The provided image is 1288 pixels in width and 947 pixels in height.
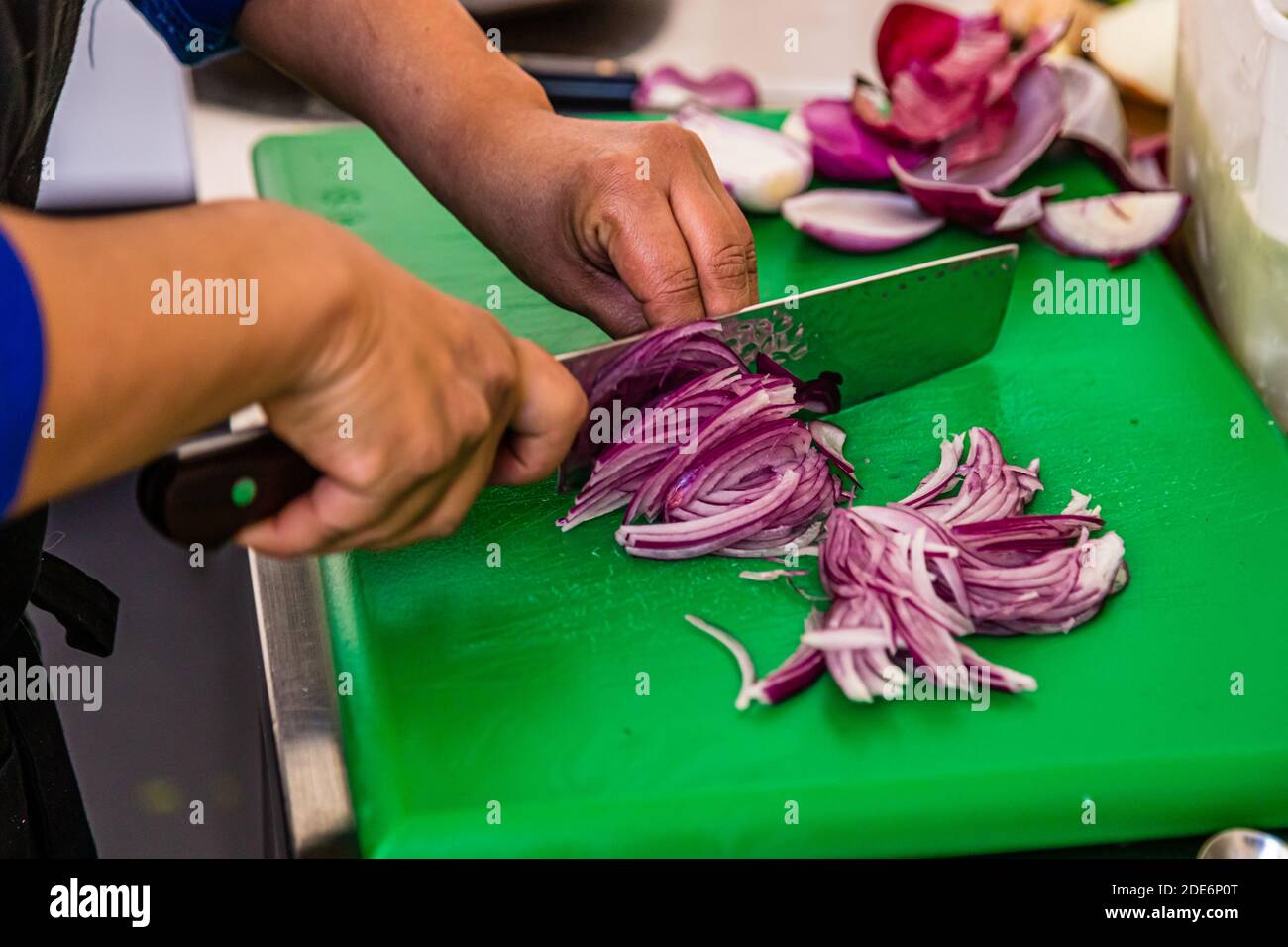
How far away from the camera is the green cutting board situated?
1.19m

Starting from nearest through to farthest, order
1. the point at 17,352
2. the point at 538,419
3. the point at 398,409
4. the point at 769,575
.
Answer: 1. the point at 17,352
2. the point at 398,409
3. the point at 538,419
4. the point at 769,575

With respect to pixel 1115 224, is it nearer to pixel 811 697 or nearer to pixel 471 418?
pixel 811 697

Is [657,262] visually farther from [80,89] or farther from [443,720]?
[80,89]

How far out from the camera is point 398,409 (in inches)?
38.3

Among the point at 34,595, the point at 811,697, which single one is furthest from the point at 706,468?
the point at 34,595

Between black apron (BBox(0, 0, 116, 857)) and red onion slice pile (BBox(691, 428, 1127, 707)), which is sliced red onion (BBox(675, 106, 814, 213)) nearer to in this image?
red onion slice pile (BBox(691, 428, 1127, 707))

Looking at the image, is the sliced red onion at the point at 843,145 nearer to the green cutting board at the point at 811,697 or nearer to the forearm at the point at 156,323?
the green cutting board at the point at 811,697

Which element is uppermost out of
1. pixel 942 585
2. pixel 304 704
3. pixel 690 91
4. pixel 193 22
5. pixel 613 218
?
pixel 193 22

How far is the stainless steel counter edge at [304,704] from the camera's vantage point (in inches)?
47.4

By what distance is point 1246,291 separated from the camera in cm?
167

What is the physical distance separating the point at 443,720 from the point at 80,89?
184 centimetres
